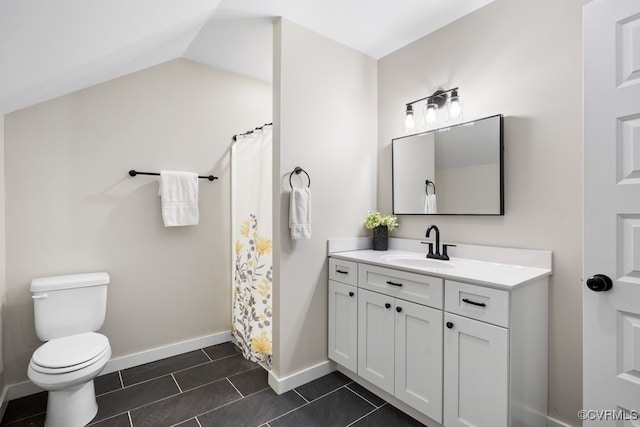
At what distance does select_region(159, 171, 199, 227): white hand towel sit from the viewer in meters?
2.42

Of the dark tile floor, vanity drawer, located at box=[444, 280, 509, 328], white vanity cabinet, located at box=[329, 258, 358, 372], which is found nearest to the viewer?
vanity drawer, located at box=[444, 280, 509, 328]

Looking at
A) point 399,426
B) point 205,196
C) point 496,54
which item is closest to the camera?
point 399,426

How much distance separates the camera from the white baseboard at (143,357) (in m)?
1.96

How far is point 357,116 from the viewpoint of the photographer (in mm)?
2535

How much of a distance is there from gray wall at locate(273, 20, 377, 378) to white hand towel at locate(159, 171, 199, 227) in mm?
845

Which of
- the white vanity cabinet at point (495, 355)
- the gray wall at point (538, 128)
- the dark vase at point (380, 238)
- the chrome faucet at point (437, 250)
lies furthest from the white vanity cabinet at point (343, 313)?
the gray wall at point (538, 128)

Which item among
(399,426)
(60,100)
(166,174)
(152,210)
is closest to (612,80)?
(399,426)

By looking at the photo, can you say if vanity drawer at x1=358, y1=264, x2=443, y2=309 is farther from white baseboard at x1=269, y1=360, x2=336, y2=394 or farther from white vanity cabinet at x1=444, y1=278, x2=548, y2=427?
white baseboard at x1=269, y1=360, x2=336, y2=394

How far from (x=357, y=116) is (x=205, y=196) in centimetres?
152

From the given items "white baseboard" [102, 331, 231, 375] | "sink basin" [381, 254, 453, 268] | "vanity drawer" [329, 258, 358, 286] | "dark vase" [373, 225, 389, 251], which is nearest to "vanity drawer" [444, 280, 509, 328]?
"sink basin" [381, 254, 453, 268]

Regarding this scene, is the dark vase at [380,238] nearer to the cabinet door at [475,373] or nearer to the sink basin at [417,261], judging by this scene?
the sink basin at [417,261]

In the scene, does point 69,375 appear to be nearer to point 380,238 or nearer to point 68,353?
point 68,353

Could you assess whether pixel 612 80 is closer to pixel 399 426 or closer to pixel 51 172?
pixel 399 426

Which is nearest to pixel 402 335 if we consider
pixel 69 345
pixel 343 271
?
pixel 343 271
